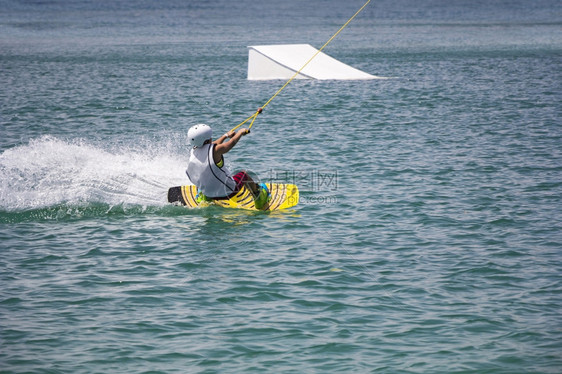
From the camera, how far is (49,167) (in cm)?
1867

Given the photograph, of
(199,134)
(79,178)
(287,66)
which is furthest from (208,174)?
(287,66)

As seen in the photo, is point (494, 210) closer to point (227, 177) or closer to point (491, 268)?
point (491, 268)

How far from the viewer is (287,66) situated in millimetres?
40375

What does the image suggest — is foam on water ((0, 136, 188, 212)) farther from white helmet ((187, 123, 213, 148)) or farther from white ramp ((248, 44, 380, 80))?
white ramp ((248, 44, 380, 80))

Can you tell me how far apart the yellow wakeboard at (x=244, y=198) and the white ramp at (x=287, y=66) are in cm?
2455

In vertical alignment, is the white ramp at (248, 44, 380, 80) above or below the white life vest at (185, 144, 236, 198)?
above

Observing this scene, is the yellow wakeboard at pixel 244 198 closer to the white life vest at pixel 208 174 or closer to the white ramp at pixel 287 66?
the white life vest at pixel 208 174

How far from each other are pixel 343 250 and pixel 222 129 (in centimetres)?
1530

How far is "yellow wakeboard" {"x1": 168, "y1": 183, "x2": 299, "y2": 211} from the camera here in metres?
15.9

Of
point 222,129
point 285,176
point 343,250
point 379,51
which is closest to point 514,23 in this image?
point 379,51

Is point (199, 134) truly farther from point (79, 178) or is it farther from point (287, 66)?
point (287, 66)

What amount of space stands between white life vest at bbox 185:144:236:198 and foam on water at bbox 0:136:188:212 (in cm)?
132

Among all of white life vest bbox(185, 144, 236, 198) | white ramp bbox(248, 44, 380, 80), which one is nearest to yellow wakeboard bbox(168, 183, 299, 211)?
white life vest bbox(185, 144, 236, 198)

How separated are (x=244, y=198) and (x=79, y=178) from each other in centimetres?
402
